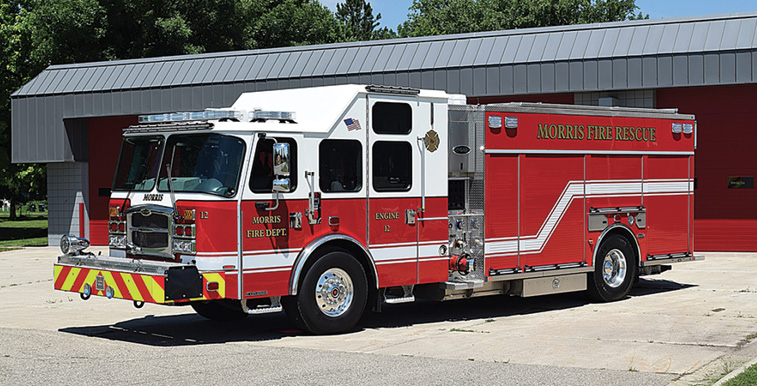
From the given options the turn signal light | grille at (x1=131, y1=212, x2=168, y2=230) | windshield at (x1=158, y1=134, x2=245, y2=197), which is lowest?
the turn signal light

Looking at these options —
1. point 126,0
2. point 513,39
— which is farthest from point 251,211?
point 126,0

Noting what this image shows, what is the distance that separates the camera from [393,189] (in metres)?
11.8

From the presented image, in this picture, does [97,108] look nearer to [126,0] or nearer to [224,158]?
[126,0]

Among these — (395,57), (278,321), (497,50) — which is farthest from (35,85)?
(278,321)

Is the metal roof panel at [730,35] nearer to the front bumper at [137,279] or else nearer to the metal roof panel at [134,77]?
the front bumper at [137,279]

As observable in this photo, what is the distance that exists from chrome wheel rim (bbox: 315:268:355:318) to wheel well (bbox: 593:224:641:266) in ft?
14.7

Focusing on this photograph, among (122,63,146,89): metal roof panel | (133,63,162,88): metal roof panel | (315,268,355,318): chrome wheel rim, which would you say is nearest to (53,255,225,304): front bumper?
(315,268,355,318): chrome wheel rim

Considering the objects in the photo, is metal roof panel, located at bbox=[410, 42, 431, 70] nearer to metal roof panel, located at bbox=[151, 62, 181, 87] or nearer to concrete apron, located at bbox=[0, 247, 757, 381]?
metal roof panel, located at bbox=[151, 62, 181, 87]

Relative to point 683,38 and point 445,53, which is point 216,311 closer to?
point 445,53

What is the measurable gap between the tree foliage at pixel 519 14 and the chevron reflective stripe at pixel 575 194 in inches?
1696

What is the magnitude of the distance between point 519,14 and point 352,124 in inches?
1949

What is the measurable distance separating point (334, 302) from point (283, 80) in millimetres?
14736

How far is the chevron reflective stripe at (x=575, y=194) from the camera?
12809mm

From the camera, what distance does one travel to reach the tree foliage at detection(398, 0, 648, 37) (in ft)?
189
